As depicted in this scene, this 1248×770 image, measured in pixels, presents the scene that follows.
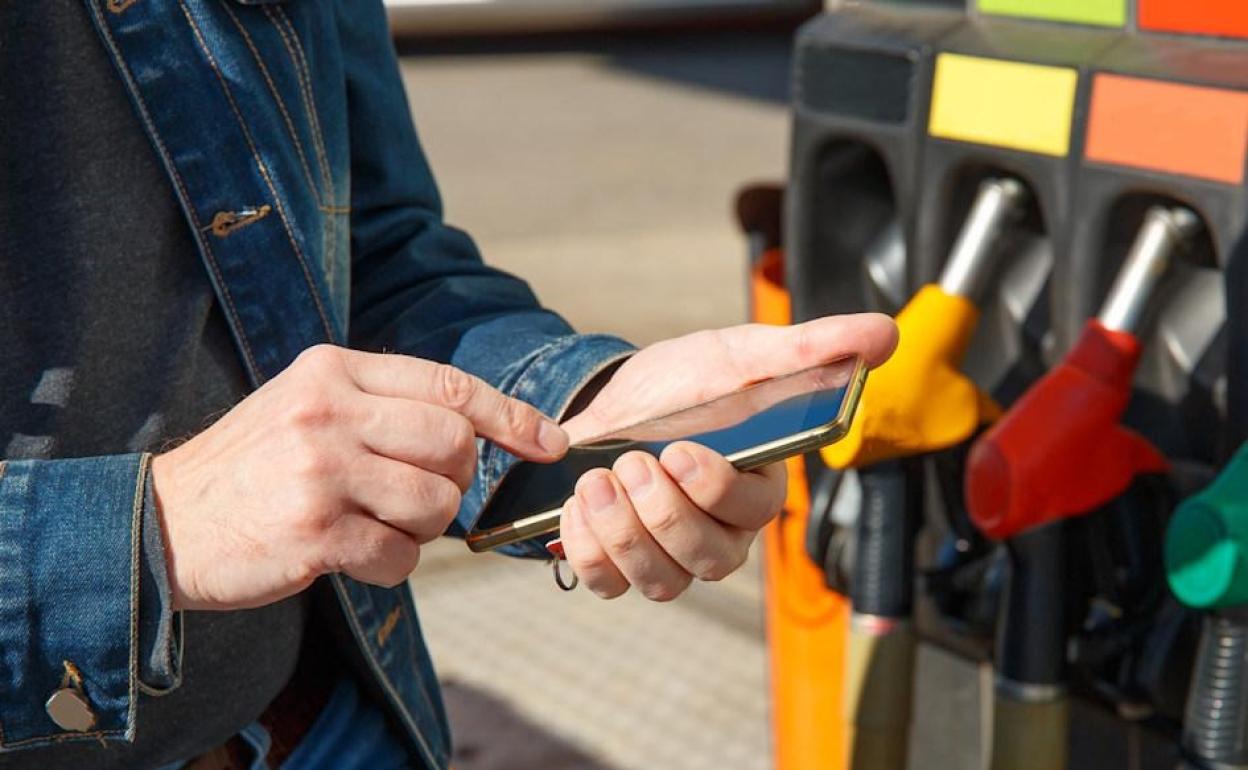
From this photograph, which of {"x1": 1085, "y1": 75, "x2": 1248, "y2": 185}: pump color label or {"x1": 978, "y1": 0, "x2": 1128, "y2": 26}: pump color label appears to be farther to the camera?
{"x1": 978, "y1": 0, "x2": 1128, "y2": 26}: pump color label

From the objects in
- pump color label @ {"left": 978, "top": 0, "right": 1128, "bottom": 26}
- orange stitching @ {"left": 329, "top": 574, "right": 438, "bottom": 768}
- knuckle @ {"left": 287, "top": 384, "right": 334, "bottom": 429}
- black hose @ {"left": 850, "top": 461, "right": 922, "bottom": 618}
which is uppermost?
pump color label @ {"left": 978, "top": 0, "right": 1128, "bottom": 26}

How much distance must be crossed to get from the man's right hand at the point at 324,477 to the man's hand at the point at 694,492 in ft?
0.28

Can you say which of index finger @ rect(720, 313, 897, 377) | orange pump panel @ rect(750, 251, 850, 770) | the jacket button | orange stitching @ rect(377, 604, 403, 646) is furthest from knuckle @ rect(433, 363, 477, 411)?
orange pump panel @ rect(750, 251, 850, 770)

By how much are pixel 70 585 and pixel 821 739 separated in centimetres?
114

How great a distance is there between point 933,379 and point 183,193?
733 mm

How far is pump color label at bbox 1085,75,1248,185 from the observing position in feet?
4.87

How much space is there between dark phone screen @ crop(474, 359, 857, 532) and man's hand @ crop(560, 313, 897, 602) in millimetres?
20

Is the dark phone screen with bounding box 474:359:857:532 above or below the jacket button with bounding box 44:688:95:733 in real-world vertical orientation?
above

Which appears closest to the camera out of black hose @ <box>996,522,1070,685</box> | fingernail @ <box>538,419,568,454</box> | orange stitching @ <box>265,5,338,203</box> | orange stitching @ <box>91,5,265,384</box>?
fingernail @ <box>538,419,568,454</box>

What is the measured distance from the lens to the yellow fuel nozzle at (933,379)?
162 centimetres

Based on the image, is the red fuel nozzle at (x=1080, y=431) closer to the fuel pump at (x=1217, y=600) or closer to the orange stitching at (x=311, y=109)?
the fuel pump at (x=1217, y=600)

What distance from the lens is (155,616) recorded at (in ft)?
3.54

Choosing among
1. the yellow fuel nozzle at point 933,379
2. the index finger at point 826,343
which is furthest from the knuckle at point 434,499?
the yellow fuel nozzle at point 933,379

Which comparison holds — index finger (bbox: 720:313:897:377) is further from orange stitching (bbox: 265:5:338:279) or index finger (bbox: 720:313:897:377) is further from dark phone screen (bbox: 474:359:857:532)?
orange stitching (bbox: 265:5:338:279)
